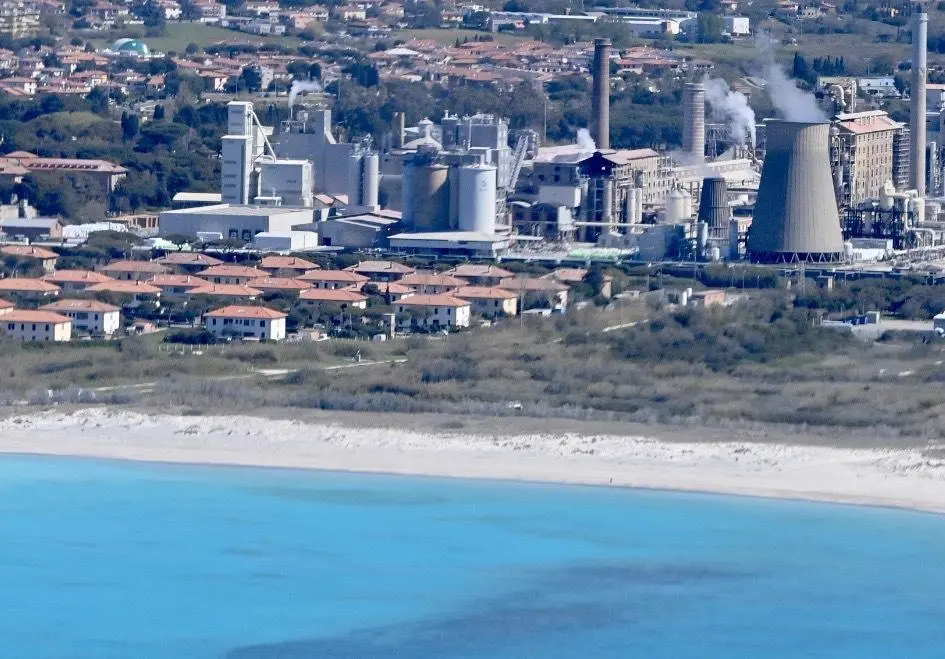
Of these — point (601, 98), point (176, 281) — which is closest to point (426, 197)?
point (176, 281)

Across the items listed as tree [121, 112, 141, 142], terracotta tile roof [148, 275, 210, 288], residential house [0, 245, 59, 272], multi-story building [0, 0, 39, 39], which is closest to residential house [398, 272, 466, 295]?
terracotta tile roof [148, 275, 210, 288]

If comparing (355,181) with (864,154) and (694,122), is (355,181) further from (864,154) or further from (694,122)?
(694,122)

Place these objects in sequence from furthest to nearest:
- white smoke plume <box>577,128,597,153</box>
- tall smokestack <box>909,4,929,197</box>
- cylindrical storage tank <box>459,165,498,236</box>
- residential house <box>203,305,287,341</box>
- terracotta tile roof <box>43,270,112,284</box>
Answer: white smoke plume <box>577,128,597,153</box>, tall smokestack <box>909,4,929,197</box>, cylindrical storage tank <box>459,165,498,236</box>, terracotta tile roof <box>43,270,112,284</box>, residential house <box>203,305,287,341</box>

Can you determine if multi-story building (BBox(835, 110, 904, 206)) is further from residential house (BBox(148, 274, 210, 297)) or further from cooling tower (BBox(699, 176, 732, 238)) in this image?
residential house (BBox(148, 274, 210, 297))

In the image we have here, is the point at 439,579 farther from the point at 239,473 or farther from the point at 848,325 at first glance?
the point at 848,325

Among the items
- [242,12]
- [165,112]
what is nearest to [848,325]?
[165,112]

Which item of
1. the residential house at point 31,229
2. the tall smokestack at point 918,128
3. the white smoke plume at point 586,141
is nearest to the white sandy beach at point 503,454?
the residential house at point 31,229

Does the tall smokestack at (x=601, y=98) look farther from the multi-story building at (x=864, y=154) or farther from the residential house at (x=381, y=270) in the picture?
the residential house at (x=381, y=270)
